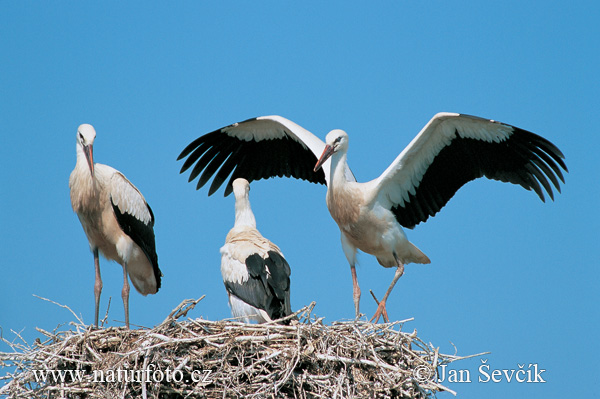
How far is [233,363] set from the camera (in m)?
6.59

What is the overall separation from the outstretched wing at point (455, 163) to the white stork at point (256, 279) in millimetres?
1629

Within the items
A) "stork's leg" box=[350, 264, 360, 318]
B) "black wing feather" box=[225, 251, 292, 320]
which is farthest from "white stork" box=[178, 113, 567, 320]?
"black wing feather" box=[225, 251, 292, 320]

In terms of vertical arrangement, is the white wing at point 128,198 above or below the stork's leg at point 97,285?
above

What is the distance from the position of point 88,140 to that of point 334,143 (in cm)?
240

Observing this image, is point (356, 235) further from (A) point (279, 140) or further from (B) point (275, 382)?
(B) point (275, 382)

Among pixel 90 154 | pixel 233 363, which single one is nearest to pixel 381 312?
pixel 233 363

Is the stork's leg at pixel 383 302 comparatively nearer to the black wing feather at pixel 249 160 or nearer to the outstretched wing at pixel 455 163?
the outstretched wing at pixel 455 163

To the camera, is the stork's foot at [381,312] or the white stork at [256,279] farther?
the stork's foot at [381,312]

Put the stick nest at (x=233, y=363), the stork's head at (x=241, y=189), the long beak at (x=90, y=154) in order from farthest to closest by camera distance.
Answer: the stork's head at (x=241, y=189) → the long beak at (x=90, y=154) → the stick nest at (x=233, y=363)

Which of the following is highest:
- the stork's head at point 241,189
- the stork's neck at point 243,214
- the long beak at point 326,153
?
the long beak at point 326,153

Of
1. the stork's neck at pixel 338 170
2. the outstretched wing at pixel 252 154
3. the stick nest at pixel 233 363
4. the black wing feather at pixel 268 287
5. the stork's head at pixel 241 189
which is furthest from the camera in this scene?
the outstretched wing at pixel 252 154

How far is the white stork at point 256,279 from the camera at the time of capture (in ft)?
24.3

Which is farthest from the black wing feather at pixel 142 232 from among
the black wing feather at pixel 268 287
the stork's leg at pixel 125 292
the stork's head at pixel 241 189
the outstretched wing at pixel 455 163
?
the outstretched wing at pixel 455 163

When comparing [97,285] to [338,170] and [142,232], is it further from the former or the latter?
[338,170]
